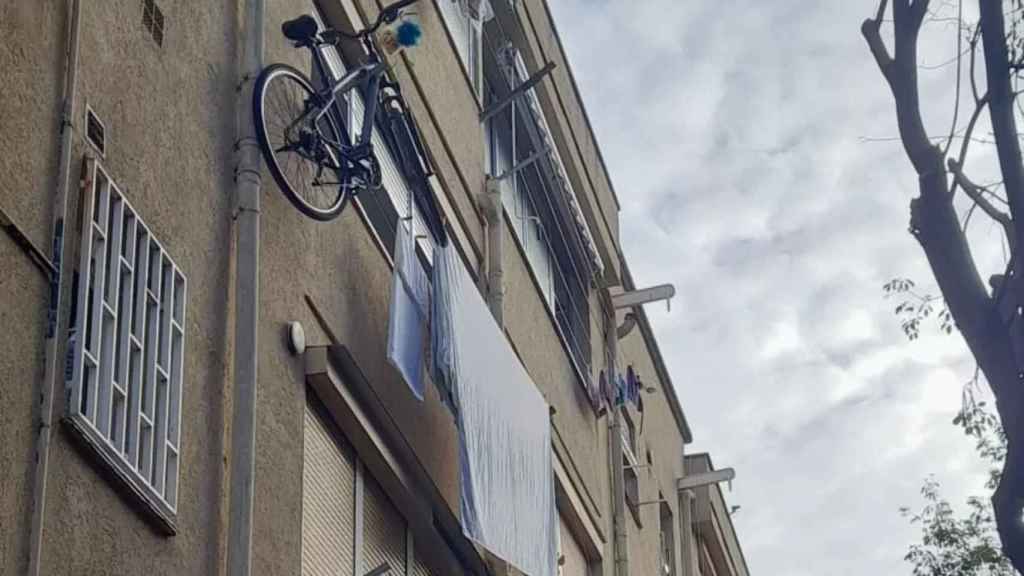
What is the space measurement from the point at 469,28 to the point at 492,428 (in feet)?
15.8

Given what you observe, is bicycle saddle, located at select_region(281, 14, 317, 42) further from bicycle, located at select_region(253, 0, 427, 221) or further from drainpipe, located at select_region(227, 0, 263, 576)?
drainpipe, located at select_region(227, 0, 263, 576)

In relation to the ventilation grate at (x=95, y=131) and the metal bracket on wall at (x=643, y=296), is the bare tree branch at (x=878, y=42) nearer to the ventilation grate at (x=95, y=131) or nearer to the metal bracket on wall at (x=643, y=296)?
the ventilation grate at (x=95, y=131)

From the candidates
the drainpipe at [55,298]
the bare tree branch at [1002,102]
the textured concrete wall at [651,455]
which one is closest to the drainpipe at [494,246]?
the textured concrete wall at [651,455]

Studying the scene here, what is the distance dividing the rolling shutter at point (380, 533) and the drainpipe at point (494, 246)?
301 centimetres

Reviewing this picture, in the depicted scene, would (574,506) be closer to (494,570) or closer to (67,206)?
(494,570)

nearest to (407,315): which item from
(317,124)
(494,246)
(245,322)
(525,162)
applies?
(317,124)

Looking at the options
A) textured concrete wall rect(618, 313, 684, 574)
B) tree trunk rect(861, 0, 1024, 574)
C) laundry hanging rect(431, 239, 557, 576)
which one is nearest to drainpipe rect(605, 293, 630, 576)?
textured concrete wall rect(618, 313, 684, 574)

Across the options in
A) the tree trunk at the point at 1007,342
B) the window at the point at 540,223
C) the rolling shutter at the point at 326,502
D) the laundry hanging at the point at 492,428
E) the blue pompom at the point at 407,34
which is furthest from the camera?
the window at the point at 540,223

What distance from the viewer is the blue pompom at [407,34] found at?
34.3 feet

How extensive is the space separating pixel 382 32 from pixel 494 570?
419 centimetres

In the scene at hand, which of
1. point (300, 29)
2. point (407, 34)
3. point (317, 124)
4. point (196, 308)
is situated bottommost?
point (196, 308)

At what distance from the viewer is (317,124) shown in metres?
9.45

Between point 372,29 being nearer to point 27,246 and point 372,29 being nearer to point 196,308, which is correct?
point 196,308

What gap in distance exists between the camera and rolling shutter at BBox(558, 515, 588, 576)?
51.0 ft
